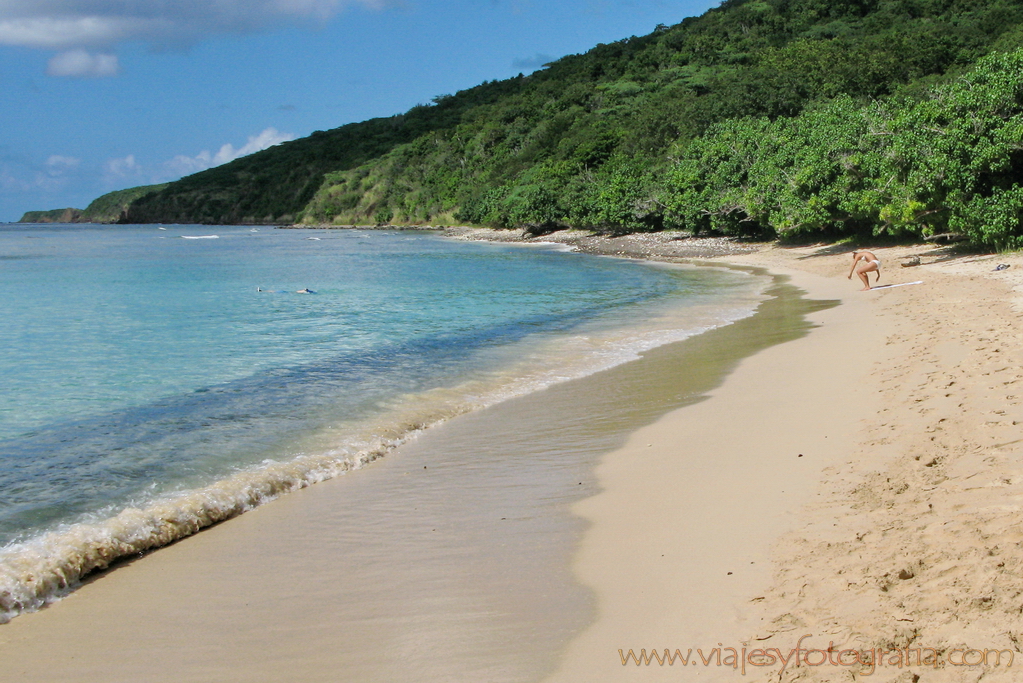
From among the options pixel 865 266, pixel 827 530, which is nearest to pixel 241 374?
pixel 827 530

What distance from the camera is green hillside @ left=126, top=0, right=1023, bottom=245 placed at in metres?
20.0

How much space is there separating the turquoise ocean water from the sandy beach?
60 centimetres

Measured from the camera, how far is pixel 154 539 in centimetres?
577

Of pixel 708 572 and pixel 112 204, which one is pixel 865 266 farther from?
pixel 112 204

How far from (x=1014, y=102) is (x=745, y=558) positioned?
1822 cm

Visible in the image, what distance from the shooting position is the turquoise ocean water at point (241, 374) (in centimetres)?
Answer: 642

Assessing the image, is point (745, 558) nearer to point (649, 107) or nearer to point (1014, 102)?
point (1014, 102)

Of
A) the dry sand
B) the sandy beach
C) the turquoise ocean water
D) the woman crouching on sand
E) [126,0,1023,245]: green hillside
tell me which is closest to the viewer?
the dry sand

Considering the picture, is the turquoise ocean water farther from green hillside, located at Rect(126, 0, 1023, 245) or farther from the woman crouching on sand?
green hillside, located at Rect(126, 0, 1023, 245)

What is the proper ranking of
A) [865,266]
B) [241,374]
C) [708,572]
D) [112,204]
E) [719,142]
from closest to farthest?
[708,572] → [241,374] → [865,266] → [719,142] → [112,204]

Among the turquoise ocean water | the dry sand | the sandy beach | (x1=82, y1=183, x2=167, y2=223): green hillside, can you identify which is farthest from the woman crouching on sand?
(x1=82, y1=183, x2=167, y2=223): green hillside

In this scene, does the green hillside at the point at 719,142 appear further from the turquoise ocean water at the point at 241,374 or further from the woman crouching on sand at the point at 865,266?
the turquoise ocean water at the point at 241,374

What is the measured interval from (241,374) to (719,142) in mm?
34684

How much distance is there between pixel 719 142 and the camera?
41.6 meters
